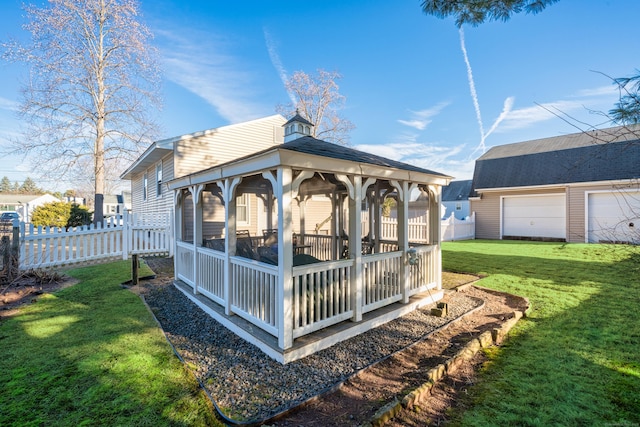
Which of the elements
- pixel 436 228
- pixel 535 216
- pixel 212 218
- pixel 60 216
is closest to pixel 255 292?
pixel 436 228

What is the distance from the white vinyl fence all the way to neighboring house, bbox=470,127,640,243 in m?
17.1

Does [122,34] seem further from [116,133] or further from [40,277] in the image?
[40,277]

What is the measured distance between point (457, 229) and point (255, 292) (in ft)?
51.3

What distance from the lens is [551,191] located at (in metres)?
15.4

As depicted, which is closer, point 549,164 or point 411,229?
point 411,229

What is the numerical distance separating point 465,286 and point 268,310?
496 centimetres

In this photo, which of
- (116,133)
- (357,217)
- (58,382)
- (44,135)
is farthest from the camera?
(116,133)

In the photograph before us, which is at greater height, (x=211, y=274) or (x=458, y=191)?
(x=458, y=191)

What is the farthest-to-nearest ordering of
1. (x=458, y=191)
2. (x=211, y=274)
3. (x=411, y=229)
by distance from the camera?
(x=458, y=191), (x=411, y=229), (x=211, y=274)

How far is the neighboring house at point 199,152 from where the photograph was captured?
33.8 ft

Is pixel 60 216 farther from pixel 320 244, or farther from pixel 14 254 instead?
pixel 320 244

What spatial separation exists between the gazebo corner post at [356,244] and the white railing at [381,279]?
0.19 m

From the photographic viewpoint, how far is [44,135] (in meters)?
15.5

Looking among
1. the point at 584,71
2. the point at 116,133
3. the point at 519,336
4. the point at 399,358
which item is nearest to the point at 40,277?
the point at 399,358
